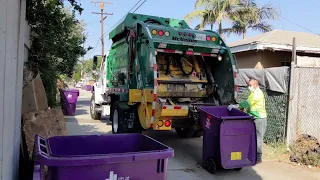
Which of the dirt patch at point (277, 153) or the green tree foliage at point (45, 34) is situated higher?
the green tree foliage at point (45, 34)

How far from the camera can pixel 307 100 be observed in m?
7.24

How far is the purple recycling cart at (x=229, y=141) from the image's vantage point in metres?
5.28

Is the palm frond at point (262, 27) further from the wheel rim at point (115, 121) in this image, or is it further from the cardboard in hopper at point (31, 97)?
the cardboard in hopper at point (31, 97)

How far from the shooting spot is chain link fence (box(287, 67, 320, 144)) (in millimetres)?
7184

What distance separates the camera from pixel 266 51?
12344 millimetres

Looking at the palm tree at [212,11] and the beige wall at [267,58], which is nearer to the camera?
the beige wall at [267,58]

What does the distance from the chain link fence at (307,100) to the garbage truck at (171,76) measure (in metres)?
1.60

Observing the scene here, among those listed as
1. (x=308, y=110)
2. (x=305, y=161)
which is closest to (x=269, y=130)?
(x=308, y=110)

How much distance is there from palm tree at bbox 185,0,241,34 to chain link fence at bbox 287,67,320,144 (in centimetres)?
867

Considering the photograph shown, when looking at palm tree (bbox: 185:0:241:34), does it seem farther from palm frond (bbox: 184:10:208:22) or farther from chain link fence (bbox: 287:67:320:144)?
chain link fence (bbox: 287:67:320:144)

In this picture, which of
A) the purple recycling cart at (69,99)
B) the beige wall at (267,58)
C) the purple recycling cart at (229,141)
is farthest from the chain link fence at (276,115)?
the purple recycling cart at (69,99)

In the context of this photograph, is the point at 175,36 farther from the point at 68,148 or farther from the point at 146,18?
the point at 68,148

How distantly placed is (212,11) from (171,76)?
9.70m

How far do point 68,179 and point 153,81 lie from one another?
3.86 metres
